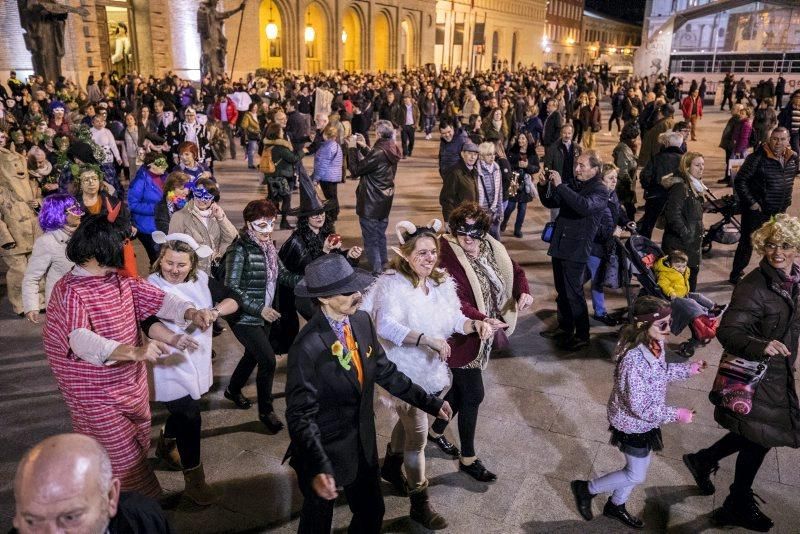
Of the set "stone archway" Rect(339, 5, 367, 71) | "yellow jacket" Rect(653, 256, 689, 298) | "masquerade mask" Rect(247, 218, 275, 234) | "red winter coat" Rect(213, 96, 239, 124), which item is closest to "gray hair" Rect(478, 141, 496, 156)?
"yellow jacket" Rect(653, 256, 689, 298)

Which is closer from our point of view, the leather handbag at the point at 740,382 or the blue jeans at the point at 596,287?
the leather handbag at the point at 740,382

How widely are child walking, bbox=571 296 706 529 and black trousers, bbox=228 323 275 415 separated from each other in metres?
2.33

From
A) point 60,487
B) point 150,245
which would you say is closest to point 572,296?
point 150,245

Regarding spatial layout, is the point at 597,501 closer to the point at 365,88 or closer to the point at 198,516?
the point at 198,516

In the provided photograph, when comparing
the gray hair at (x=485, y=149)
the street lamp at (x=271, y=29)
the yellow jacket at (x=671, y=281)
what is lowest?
the yellow jacket at (x=671, y=281)

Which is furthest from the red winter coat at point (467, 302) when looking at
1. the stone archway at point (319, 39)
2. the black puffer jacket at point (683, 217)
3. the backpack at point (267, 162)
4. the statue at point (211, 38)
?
the stone archway at point (319, 39)

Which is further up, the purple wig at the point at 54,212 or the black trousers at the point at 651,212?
the purple wig at the point at 54,212

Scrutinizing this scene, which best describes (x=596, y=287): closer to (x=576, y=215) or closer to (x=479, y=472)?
(x=576, y=215)

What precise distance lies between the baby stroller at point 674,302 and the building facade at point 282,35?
22322 mm

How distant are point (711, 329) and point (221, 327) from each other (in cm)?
436

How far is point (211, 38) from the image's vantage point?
92.8 feet

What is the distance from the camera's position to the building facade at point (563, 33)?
8169 cm

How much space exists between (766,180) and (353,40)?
4170 cm

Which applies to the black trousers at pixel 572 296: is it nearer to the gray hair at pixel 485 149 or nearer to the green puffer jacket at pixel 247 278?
the gray hair at pixel 485 149
